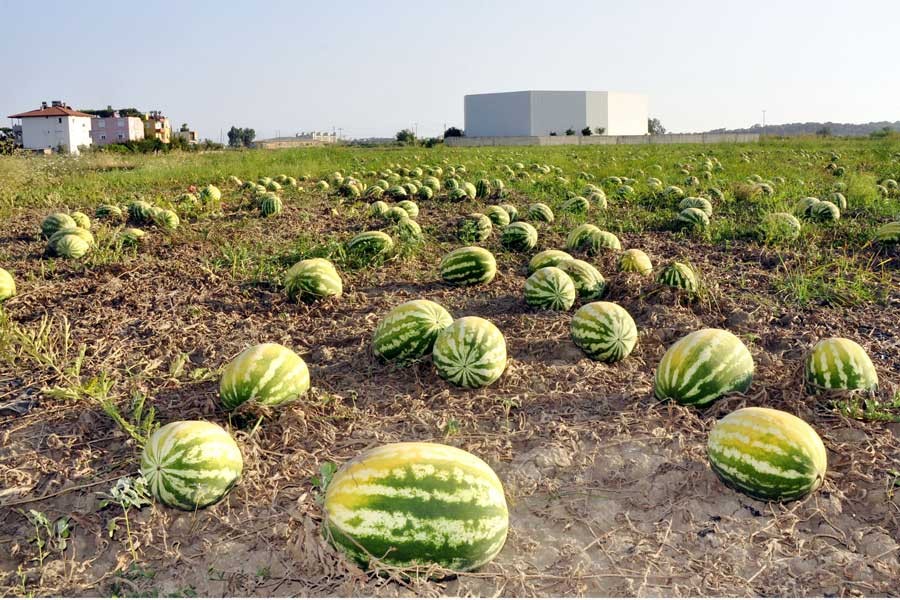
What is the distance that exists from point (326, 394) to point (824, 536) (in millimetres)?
2582

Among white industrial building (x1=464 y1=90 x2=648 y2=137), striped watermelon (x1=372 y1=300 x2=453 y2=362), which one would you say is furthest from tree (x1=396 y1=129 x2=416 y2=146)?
striped watermelon (x1=372 y1=300 x2=453 y2=362)

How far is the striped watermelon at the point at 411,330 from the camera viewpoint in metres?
4.09

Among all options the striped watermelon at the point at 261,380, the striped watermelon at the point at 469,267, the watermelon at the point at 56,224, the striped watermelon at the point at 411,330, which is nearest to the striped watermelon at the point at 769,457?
the striped watermelon at the point at 411,330

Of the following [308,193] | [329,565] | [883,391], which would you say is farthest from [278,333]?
[308,193]

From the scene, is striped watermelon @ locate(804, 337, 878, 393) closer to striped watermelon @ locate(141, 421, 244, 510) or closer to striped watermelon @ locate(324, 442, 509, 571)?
striped watermelon @ locate(324, 442, 509, 571)

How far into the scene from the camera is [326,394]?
Result: 3.76 m

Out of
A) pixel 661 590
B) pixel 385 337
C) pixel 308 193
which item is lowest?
pixel 661 590

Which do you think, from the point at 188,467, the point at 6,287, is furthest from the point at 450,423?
the point at 6,287

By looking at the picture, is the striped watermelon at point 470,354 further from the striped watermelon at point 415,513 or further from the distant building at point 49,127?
the distant building at point 49,127

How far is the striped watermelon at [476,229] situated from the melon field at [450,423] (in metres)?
0.85

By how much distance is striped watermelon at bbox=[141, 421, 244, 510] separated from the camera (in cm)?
275

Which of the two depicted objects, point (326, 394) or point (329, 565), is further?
point (326, 394)

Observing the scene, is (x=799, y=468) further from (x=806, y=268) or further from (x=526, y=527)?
(x=806, y=268)

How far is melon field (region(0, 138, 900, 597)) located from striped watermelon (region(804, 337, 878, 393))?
0.01 metres
